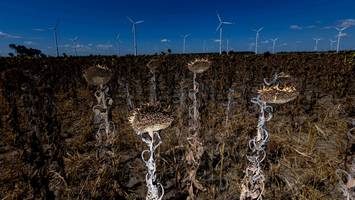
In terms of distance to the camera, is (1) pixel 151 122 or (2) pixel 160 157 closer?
(1) pixel 151 122

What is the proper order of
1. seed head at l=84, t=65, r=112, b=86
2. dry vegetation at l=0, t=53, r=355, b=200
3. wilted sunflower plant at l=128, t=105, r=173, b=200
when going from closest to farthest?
wilted sunflower plant at l=128, t=105, r=173, b=200
dry vegetation at l=0, t=53, r=355, b=200
seed head at l=84, t=65, r=112, b=86

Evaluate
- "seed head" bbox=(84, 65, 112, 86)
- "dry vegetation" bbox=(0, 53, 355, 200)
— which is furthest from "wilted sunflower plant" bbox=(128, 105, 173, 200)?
"seed head" bbox=(84, 65, 112, 86)

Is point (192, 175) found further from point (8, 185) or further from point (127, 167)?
point (8, 185)

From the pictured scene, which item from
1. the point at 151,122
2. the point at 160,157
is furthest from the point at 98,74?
the point at 151,122

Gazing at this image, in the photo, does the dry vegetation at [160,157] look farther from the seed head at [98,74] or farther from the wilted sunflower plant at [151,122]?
the wilted sunflower plant at [151,122]


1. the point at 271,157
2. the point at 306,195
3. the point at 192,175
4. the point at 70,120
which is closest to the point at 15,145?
the point at 70,120

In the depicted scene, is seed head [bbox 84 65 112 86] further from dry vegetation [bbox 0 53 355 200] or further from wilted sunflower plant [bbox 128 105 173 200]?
wilted sunflower plant [bbox 128 105 173 200]

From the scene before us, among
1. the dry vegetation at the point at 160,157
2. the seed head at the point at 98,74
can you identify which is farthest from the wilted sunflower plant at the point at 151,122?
the seed head at the point at 98,74

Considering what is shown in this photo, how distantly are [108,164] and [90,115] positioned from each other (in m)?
4.61

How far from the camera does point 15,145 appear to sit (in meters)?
6.38

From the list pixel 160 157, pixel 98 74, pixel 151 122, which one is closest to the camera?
pixel 151 122

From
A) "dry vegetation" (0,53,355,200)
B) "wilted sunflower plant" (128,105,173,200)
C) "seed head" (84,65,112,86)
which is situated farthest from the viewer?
"seed head" (84,65,112,86)

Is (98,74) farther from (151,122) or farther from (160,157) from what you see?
(151,122)

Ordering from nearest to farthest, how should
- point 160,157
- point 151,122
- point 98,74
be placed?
point 151,122
point 160,157
point 98,74
